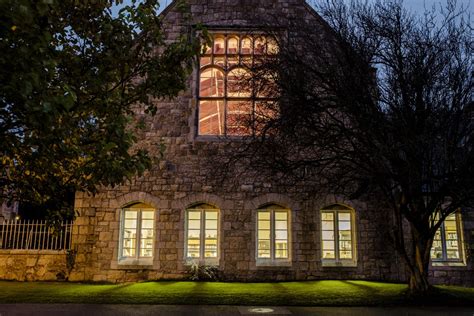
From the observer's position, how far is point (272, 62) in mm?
9000

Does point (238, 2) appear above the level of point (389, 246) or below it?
above

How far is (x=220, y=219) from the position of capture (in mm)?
12625

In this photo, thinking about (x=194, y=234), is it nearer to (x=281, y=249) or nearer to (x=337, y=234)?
(x=281, y=249)

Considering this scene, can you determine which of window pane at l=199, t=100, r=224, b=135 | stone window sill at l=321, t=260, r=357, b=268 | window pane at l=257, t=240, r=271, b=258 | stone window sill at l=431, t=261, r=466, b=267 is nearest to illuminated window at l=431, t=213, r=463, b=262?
stone window sill at l=431, t=261, r=466, b=267

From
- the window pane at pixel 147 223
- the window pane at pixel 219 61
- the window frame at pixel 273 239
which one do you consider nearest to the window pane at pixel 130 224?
the window pane at pixel 147 223

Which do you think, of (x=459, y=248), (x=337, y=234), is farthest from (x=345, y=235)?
(x=459, y=248)

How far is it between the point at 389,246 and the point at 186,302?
6634 millimetres

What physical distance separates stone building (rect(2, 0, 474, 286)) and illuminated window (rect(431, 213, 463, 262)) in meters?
0.03

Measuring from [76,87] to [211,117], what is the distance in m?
7.95

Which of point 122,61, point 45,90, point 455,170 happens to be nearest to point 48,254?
point 122,61

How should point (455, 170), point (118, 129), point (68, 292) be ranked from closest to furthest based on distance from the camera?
point (118, 129) → point (455, 170) → point (68, 292)

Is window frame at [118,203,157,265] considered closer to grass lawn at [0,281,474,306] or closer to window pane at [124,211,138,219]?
window pane at [124,211,138,219]

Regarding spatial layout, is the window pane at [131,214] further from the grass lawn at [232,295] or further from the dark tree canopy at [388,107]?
the dark tree canopy at [388,107]

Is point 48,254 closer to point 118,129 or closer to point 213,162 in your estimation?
point 213,162
